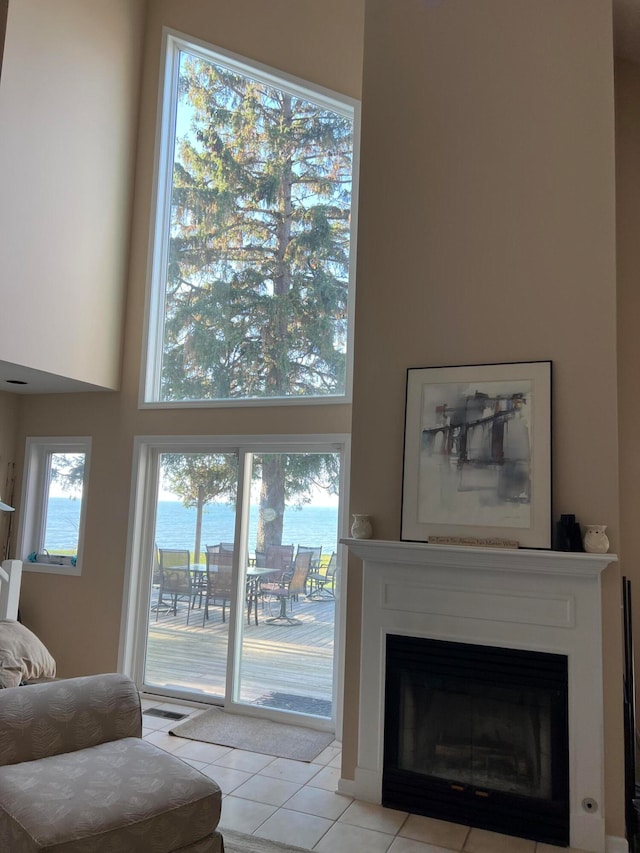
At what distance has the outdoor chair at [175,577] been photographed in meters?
5.06

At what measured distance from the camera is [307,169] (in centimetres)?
504

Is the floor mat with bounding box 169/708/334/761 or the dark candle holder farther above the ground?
the dark candle holder

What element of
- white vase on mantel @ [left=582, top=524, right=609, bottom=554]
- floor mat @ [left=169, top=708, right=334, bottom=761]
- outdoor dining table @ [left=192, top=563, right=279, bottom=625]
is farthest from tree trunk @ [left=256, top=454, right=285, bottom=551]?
white vase on mantel @ [left=582, top=524, right=609, bottom=554]

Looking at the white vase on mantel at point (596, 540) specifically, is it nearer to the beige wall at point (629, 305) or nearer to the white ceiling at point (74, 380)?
the beige wall at point (629, 305)

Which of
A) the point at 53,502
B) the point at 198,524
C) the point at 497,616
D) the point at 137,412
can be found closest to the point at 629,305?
the point at 497,616

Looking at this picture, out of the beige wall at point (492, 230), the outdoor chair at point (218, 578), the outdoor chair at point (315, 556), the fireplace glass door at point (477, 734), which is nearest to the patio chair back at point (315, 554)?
the outdoor chair at point (315, 556)

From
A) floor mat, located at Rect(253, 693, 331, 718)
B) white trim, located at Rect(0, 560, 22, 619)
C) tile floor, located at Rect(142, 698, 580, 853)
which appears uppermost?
white trim, located at Rect(0, 560, 22, 619)

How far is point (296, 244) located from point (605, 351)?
2.59 meters

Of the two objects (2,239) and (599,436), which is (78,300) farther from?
(599,436)

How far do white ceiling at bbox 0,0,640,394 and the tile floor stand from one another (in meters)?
2.72

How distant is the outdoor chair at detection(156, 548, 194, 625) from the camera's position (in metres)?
5.06

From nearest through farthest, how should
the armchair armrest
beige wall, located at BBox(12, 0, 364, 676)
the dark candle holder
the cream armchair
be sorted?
the cream armchair < the armchair armrest < the dark candle holder < beige wall, located at BBox(12, 0, 364, 676)

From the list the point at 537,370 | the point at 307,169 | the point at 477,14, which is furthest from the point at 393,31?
the point at 537,370

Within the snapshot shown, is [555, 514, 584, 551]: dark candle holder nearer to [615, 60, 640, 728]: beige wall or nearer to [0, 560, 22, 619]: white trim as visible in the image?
[615, 60, 640, 728]: beige wall
